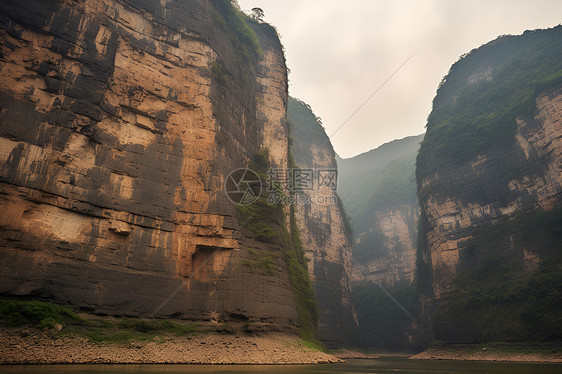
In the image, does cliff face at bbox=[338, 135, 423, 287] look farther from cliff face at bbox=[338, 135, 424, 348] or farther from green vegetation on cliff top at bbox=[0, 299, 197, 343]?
green vegetation on cliff top at bbox=[0, 299, 197, 343]

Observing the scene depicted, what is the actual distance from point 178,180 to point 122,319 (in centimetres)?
752

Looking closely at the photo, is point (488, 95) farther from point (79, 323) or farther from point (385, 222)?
point (79, 323)

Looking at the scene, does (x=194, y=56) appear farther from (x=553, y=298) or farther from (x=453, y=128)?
(x=453, y=128)

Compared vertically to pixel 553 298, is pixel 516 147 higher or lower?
higher

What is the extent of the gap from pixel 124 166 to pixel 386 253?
58276 millimetres

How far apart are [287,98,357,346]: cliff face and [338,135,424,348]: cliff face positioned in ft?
28.5

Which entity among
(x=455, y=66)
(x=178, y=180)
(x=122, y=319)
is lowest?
(x=122, y=319)

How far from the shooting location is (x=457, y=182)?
139 ft

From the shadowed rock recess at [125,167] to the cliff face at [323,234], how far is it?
71.6 ft

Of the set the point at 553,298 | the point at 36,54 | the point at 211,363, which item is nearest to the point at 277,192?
the point at 211,363

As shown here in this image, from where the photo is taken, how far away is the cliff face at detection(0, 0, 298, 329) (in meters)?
15.3

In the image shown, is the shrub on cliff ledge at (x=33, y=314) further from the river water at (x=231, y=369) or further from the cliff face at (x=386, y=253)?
the cliff face at (x=386, y=253)

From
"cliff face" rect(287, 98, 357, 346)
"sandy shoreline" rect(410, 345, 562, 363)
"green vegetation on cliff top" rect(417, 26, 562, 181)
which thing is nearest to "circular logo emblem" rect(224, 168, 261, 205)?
"cliff face" rect(287, 98, 357, 346)

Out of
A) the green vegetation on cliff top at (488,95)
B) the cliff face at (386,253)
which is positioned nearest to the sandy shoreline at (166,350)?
the green vegetation on cliff top at (488,95)
